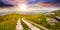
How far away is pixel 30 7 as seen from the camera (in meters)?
2.39

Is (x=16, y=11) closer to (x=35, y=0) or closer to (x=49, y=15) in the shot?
(x=35, y=0)

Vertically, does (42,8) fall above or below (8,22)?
above

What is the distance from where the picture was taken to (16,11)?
7.77 ft

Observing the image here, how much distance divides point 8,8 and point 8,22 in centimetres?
30

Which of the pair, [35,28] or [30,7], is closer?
[35,28]

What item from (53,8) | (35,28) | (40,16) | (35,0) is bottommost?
(35,28)

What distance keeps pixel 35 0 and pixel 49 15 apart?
0.43 m

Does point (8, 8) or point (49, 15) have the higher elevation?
point (8, 8)

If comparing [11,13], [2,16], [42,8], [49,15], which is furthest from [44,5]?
[2,16]

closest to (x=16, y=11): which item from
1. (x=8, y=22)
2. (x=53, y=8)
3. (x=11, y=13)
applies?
(x=11, y=13)

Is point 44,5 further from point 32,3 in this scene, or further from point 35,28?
point 35,28

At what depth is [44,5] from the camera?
7.88 ft

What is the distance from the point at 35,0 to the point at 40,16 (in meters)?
0.36

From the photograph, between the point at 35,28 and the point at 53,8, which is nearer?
the point at 35,28
